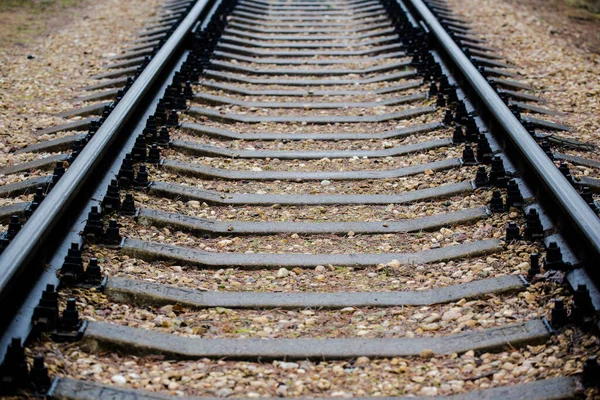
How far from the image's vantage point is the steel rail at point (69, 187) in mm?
3619

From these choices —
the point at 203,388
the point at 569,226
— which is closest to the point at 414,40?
the point at 569,226

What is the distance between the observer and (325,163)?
600cm

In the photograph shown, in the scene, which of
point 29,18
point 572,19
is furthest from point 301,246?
point 572,19

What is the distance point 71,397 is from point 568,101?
550cm

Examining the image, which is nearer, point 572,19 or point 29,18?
point 29,18

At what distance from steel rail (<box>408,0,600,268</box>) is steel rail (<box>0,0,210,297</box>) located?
2.35 meters

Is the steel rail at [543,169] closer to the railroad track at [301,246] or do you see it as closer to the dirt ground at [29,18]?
the railroad track at [301,246]

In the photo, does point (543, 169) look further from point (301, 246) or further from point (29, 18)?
point (29, 18)

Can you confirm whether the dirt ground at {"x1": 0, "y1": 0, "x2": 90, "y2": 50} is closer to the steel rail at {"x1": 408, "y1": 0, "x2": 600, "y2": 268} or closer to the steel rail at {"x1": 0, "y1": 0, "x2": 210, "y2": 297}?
the steel rail at {"x1": 0, "y1": 0, "x2": 210, "y2": 297}

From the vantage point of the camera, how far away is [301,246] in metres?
4.79

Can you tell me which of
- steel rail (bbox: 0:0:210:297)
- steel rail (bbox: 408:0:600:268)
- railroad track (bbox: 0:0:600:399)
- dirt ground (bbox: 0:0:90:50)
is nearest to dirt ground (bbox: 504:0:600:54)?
railroad track (bbox: 0:0:600:399)

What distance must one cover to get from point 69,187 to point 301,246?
1.25m

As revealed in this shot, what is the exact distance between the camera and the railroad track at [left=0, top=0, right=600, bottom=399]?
11.7 feet

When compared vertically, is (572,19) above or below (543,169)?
above
